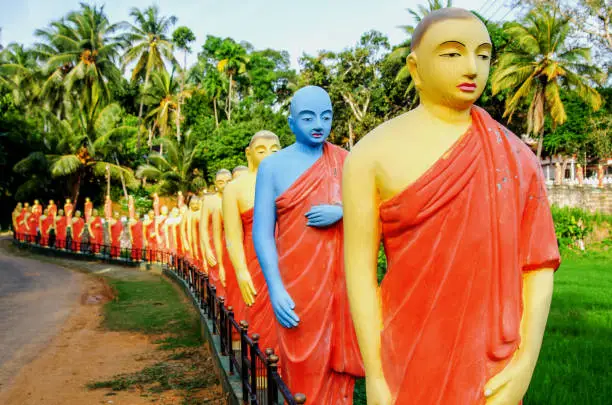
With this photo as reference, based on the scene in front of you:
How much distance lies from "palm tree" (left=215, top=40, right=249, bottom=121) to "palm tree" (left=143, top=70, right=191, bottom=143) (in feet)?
10.1

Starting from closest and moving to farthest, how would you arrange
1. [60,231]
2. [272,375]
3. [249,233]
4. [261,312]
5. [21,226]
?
[272,375]
[261,312]
[249,233]
[60,231]
[21,226]

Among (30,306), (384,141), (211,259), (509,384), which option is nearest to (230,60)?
(30,306)

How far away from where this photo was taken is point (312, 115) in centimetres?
331

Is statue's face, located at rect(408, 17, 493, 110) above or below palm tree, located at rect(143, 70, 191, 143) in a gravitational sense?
below

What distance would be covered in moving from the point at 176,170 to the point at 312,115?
2430 centimetres

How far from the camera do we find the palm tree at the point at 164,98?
106 ft

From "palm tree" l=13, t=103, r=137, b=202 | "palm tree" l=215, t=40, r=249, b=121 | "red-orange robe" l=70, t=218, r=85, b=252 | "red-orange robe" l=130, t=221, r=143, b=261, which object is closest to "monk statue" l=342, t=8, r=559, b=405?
"red-orange robe" l=130, t=221, r=143, b=261

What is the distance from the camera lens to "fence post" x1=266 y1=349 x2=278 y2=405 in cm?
323

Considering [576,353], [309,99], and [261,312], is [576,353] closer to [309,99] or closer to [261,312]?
[261,312]

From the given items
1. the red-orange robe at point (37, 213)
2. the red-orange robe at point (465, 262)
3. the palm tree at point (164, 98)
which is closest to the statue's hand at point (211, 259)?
the red-orange robe at point (465, 262)

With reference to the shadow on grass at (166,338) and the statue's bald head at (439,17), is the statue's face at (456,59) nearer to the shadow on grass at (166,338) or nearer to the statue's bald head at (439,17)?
the statue's bald head at (439,17)

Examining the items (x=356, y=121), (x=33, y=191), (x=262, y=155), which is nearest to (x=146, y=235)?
(x=356, y=121)

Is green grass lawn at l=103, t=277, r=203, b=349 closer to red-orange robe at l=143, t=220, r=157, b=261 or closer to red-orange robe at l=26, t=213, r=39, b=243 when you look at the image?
red-orange robe at l=143, t=220, r=157, b=261

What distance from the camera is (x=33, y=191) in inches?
1182
